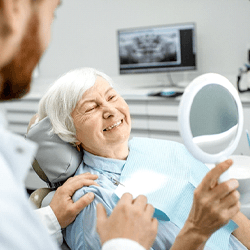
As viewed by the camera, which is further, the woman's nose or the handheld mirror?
the woman's nose

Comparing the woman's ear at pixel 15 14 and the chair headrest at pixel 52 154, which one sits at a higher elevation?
the woman's ear at pixel 15 14

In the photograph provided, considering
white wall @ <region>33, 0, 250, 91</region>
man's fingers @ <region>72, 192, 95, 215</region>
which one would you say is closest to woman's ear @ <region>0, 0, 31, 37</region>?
man's fingers @ <region>72, 192, 95, 215</region>

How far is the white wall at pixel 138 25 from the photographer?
341 centimetres

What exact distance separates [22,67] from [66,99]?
2.28 ft

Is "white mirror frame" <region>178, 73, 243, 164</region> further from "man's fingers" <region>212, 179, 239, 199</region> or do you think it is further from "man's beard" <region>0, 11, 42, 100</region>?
"man's beard" <region>0, 11, 42, 100</region>

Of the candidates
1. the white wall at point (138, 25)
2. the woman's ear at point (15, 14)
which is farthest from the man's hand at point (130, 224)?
the white wall at point (138, 25)

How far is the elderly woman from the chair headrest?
0.03 m

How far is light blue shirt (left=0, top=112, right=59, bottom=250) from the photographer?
Answer: 0.54 meters

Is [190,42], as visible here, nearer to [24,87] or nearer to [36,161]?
[36,161]

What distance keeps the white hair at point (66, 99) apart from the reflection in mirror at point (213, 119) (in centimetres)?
59

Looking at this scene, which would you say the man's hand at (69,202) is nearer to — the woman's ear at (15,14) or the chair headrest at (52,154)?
the chair headrest at (52,154)

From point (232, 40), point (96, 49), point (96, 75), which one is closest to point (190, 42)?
point (232, 40)

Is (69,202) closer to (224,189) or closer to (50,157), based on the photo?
(50,157)

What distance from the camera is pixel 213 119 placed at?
0.96 m
